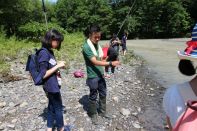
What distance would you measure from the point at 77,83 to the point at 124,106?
91.6 inches

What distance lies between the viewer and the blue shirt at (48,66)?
5.52 meters

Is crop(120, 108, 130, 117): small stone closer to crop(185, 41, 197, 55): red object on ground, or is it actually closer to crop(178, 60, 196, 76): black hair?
crop(178, 60, 196, 76): black hair

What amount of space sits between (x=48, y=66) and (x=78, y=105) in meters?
2.43

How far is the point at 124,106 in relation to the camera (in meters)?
8.48

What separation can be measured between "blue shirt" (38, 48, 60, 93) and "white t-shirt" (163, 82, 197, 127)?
3.70 m

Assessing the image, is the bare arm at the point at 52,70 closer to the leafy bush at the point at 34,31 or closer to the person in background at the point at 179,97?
the person in background at the point at 179,97

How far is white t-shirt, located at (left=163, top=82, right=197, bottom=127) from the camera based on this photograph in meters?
1.83

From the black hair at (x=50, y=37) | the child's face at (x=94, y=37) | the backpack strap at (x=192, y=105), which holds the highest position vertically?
the backpack strap at (x=192, y=105)

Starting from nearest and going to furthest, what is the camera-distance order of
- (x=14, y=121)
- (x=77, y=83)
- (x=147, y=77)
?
(x=14, y=121) → (x=77, y=83) → (x=147, y=77)

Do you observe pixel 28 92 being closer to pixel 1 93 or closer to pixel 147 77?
pixel 1 93

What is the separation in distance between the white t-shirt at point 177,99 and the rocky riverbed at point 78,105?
4857mm

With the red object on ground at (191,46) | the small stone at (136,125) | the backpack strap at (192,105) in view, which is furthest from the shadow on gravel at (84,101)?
the backpack strap at (192,105)

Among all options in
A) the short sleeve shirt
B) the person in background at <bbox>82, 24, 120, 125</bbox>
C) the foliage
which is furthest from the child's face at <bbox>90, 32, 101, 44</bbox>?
the foliage

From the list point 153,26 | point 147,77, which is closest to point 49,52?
point 147,77
